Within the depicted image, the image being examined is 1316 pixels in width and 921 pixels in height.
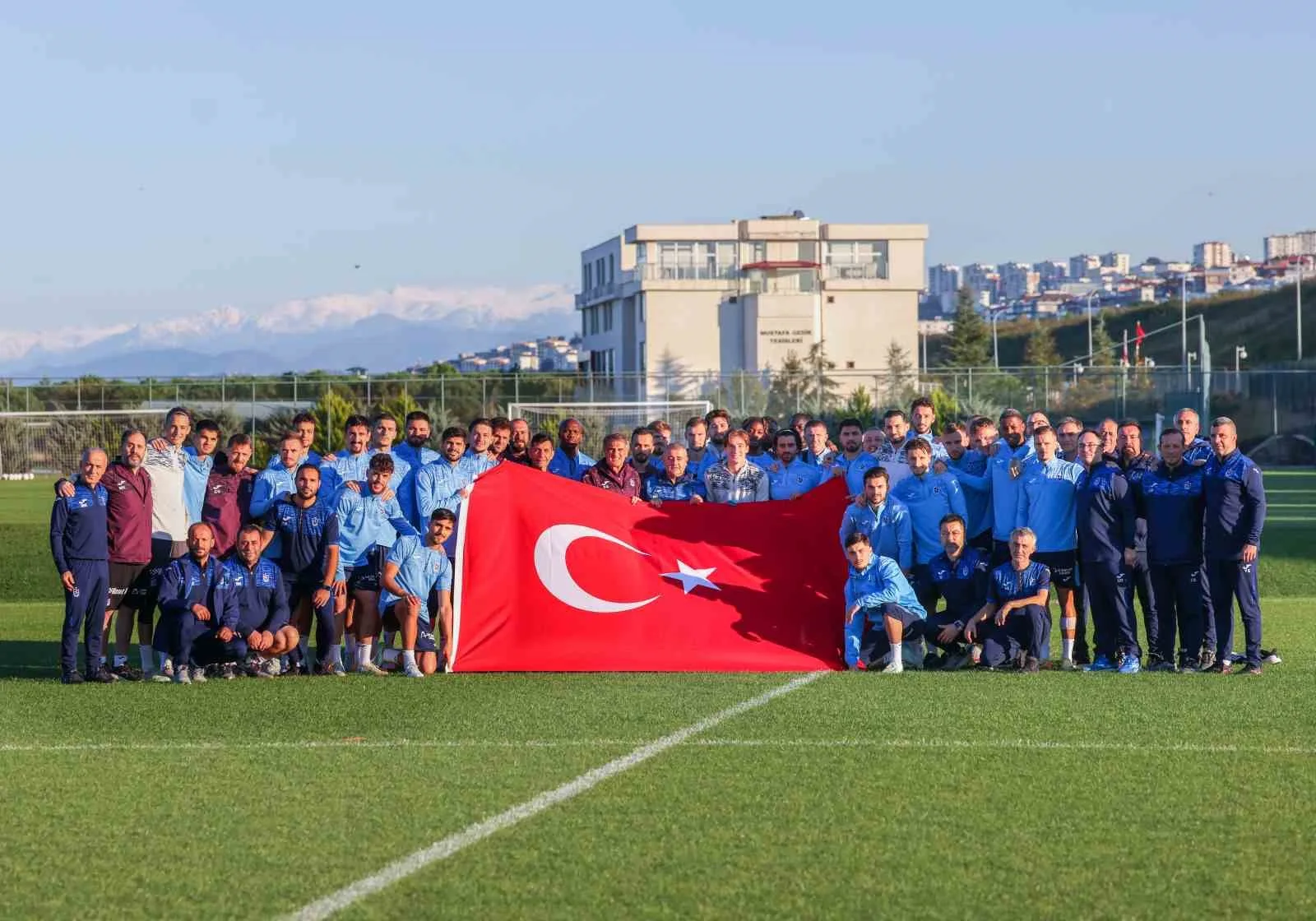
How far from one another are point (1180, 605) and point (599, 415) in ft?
113

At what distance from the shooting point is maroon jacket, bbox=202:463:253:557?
11641 millimetres

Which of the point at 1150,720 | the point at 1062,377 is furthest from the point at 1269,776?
the point at 1062,377

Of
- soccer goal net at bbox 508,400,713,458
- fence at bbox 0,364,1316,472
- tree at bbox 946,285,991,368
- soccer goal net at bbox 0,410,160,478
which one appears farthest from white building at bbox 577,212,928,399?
soccer goal net at bbox 0,410,160,478

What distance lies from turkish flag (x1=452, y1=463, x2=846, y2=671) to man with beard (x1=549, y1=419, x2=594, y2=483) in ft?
4.05

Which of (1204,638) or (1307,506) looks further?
(1307,506)

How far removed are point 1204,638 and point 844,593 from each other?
2.39 m

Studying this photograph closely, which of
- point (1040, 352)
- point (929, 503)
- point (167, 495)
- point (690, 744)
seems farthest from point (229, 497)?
point (1040, 352)

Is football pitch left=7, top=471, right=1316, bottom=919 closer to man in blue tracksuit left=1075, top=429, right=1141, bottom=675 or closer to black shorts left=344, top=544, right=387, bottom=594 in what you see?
man in blue tracksuit left=1075, top=429, right=1141, bottom=675

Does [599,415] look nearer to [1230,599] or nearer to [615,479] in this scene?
[615,479]

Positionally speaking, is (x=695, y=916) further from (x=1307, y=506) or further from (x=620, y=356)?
(x=620, y=356)

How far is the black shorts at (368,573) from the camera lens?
461 inches

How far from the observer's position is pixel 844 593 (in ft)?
38.1

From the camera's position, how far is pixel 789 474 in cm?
1257

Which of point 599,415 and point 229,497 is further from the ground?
point 599,415
